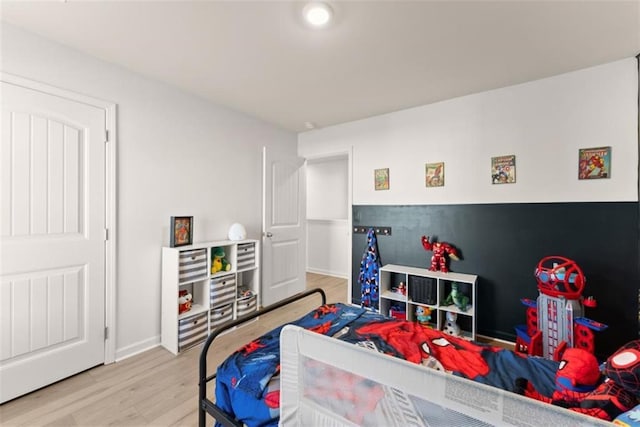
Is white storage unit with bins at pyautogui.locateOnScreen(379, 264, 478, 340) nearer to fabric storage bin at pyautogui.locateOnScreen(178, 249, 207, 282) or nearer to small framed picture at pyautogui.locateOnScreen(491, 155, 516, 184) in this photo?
small framed picture at pyautogui.locateOnScreen(491, 155, 516, 184)

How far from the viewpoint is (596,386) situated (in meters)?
1.06

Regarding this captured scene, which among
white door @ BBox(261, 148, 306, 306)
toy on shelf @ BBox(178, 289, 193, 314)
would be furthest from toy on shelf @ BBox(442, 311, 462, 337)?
toy on shelf @ BBox(178, 289, 193, 314)

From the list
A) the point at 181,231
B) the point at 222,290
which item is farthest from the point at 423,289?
the point at 181,231

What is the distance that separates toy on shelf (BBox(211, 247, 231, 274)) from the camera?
9.29ft

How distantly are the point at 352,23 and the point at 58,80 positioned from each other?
212cm

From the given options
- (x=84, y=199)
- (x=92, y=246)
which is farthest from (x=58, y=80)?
(x=92, y=246)

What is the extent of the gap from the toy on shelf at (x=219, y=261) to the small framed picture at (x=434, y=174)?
7.87 feet

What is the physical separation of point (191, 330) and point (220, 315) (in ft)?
1.05

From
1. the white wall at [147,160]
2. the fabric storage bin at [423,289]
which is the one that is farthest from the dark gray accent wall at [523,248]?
the white wall at [147,160]

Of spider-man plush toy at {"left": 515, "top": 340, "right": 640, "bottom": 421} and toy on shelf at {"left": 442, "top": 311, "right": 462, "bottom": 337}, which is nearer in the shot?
spider-man plush toy at {"left": 515, "top": 340, "right": 640, "bottom": 421}

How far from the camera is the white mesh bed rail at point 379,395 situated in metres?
0.61

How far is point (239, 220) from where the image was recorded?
10.7ft

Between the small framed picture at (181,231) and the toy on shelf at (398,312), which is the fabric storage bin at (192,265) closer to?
the small framed picture at (181,231)

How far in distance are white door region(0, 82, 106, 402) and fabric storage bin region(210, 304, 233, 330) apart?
867 millimetres
